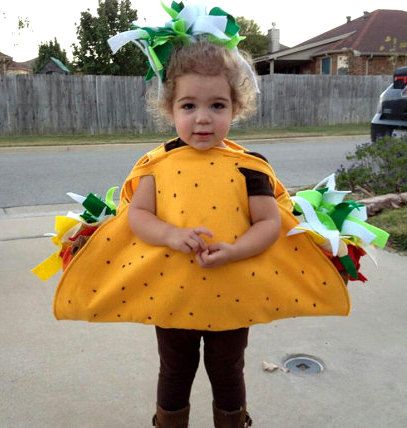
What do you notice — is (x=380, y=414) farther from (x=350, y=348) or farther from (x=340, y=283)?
(x=340, y=283)

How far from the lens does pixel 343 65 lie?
27375 mm

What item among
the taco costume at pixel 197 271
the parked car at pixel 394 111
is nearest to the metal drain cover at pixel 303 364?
the taco costume at pixel 197 271

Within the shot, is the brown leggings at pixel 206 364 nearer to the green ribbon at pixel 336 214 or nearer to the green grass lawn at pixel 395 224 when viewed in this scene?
the green ribbon at pixel 336 214

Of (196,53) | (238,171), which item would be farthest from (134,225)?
(196,53)

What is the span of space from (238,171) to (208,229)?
201 mm

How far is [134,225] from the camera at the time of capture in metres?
1.67

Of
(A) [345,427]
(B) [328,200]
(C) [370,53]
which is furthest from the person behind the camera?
(C) [370,53]

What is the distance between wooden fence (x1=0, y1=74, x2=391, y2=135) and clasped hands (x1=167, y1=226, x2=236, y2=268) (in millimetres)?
14111

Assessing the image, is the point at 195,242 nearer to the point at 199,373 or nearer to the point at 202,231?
the point at 202,231

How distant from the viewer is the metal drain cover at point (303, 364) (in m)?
2.47

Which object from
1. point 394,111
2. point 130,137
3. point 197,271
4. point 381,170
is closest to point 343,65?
point 130,137

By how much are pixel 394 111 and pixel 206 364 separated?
5.74 m

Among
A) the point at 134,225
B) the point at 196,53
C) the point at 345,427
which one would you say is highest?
the point at 196,53

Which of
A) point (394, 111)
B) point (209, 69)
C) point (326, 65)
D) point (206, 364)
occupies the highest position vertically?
point (326, 65)
